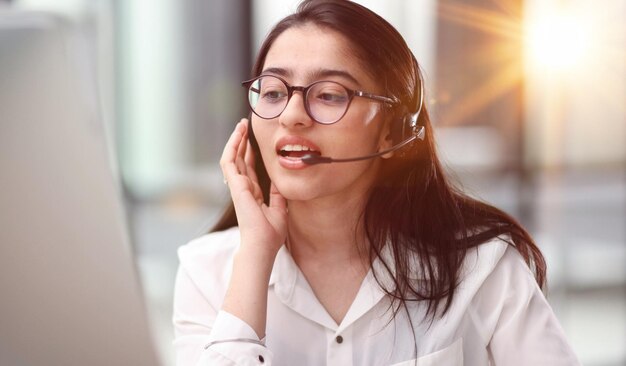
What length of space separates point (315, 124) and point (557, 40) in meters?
3.66

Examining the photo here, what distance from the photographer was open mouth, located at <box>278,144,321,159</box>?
1.26 meters

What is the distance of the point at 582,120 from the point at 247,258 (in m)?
5.68

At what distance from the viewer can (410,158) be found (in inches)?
55.7

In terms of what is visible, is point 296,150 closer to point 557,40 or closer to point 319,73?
point 319,73

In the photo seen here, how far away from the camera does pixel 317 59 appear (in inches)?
50.3

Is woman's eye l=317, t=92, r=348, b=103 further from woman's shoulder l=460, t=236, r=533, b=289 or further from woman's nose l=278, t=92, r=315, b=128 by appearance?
woman's shoulder l=460, t=236, r=533, b=289

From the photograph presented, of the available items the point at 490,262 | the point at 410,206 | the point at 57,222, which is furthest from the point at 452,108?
the point at 57,222

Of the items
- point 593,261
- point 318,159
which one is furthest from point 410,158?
point 593,261

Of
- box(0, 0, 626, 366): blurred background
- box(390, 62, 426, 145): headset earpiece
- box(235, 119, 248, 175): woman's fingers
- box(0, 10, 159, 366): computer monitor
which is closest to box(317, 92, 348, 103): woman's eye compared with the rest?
box(390, 62, 426, 145): headset earpiece

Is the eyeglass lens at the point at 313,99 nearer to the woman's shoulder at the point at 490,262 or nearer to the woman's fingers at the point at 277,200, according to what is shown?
the woman's fingers at the point at 277,200

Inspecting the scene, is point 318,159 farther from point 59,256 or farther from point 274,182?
point 59,256

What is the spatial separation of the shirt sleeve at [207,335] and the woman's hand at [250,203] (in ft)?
0.43

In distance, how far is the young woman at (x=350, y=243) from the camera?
4.08 feet

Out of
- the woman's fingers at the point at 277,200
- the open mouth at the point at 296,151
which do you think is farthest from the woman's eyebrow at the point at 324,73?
the woman's fingers at the point at 277,200
